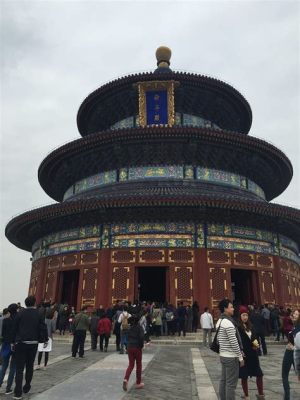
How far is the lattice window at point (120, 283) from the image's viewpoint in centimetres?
1905

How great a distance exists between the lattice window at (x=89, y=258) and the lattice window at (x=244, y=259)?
749cm

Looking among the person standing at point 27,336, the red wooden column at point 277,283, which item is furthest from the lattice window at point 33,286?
the person standing at point 27,336

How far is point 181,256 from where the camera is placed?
63.7ft

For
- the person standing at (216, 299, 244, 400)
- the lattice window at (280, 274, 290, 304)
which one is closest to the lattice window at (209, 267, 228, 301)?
the lattice window at (280, 274, 290, 304)

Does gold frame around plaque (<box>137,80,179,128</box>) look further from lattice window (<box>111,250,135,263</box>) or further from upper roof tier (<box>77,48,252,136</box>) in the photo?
lattice window (<box>111,250,135,263</box>)

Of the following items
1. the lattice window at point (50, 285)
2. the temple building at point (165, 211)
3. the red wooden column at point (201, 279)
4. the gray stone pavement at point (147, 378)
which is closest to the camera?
the gray stone pavement at point (147, 378)

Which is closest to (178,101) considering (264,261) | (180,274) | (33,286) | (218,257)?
(218,257)

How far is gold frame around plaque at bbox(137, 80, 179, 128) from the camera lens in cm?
2512

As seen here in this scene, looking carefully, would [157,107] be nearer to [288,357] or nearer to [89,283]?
[89,283]

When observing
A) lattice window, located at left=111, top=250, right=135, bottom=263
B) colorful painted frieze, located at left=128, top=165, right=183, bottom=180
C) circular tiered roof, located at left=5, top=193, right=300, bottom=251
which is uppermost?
colorful painted frieze, located at left=128, top=165, right=183, bottom=180

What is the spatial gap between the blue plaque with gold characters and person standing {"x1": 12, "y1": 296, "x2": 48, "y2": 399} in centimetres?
2002

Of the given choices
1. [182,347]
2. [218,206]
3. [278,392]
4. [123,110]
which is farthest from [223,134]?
[278,392]

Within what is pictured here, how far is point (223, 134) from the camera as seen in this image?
851 inches

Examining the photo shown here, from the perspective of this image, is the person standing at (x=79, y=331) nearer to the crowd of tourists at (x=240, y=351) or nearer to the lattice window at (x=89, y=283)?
the crowd of tourists at (x=240, y=351)
